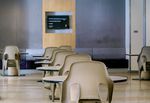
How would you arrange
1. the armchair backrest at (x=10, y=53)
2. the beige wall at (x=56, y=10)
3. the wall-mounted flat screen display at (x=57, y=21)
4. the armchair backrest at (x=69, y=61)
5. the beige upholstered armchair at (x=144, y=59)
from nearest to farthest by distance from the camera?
1. the armchair backrest at (x=69, y=61)
2. the beige upholstered armchair at (x=144, y=59)
3. the armchair backrest at (x=10, y=53)
4. the beige wall at (x=56, y=10)
5. the wall-mounted flat screen display at (x=57, y=21)

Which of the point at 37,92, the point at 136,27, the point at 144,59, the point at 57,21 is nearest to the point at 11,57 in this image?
the point at 57,21

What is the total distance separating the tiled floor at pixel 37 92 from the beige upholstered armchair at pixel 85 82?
3.45 m

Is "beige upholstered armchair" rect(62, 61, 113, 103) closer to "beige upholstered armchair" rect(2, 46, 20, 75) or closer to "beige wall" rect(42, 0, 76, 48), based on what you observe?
"beige upholstered armchair" rect(2, 46, 20, 75)

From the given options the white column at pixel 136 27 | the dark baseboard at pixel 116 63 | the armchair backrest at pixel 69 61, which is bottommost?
the dark baseboard at pixel 116 63

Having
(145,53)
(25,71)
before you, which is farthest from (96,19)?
(145,53)

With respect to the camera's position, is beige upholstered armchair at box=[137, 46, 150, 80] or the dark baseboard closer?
beige upholstered armchair at box=[137, 46, 150, 80]

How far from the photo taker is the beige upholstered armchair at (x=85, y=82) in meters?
5.46

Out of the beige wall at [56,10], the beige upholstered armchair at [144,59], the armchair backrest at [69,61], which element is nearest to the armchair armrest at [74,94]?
the armchair backrest at [69,61]

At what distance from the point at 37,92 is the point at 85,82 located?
5166 millimetres

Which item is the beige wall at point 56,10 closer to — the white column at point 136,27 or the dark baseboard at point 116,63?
the dark baseboard at point 116,63

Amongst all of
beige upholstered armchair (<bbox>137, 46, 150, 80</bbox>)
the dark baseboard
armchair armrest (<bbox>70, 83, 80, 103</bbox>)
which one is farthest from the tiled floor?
armchair armrest (<bbox>70, 83, 80, 103</bbox>)

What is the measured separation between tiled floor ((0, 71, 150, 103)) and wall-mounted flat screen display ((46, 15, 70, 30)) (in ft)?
13.4

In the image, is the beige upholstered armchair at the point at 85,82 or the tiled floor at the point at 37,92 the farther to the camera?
the tiled floor at the point at 37,92

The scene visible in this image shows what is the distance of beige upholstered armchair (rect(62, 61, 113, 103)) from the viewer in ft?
17.9
